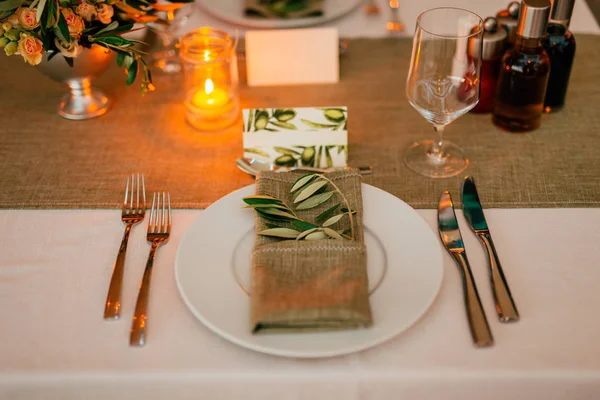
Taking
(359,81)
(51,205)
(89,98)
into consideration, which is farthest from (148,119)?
(359,81)

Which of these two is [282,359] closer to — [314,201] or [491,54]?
[314,201]

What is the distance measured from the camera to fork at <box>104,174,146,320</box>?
0.82 m

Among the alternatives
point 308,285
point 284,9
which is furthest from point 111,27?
point 308,285

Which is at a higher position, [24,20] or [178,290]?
[24,20]

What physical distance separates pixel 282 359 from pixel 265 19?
96 centimetres

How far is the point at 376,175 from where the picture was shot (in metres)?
1.09

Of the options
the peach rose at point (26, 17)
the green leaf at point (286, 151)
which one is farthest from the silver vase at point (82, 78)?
the green leaf at point (286, 151)

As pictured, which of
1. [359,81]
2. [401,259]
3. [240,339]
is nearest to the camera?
[240,339]

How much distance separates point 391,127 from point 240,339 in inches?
24.4

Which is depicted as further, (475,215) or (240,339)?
(475,215)

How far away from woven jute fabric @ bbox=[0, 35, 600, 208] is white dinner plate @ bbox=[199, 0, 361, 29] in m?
0.16

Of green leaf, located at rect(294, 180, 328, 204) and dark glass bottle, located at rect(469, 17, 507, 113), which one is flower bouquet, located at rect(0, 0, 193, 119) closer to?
green leaf, located at rect(294, 180, 328, 204)

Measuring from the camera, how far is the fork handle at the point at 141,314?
776 mm

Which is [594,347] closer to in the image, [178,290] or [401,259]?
[401,259]
